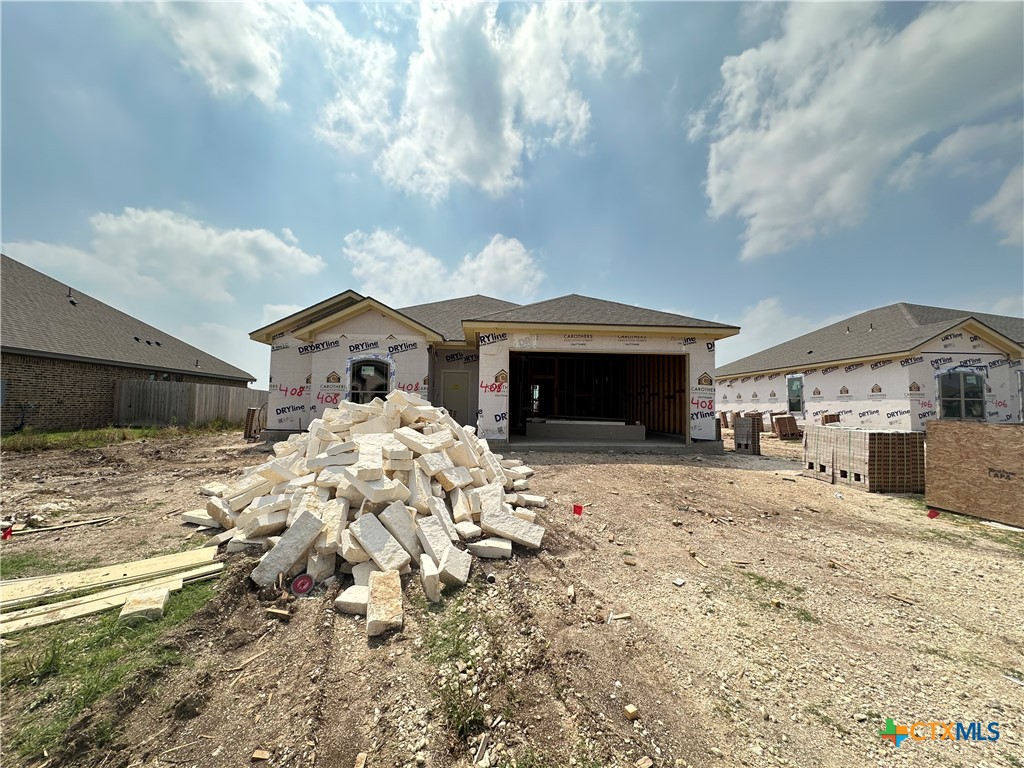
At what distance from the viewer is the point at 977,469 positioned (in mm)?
5848

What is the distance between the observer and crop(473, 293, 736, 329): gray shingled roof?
11.1m

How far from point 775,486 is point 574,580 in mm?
6042

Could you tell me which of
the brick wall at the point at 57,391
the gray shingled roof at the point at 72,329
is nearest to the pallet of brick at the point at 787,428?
the brick wall at the point at 57,391

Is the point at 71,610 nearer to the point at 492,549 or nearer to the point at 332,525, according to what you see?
the point at 332,525

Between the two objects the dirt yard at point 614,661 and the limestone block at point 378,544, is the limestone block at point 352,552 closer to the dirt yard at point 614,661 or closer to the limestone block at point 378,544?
the limestone block at point 378,544

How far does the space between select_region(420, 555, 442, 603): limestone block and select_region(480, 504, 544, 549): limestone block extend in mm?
1068

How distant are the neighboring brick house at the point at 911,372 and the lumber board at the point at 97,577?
773 inches

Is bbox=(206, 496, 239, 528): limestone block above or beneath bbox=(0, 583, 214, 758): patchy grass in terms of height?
above

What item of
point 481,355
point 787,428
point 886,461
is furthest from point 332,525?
point 787,428

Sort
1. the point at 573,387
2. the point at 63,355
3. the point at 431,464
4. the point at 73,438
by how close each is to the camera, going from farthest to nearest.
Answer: the point at 573,387 < the point at 63,355 < the point at 73,438 < the point at 431,464

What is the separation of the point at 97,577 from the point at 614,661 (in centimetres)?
481

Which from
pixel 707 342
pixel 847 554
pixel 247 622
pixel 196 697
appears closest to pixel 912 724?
pixel 847 554

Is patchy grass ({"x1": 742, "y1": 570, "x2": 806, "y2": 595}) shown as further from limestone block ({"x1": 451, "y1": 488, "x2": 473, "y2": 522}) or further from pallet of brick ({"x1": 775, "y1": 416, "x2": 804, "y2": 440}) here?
pallet of brick ({"x1": 775, "y1": 416, "x2": 804, "y2": 440})

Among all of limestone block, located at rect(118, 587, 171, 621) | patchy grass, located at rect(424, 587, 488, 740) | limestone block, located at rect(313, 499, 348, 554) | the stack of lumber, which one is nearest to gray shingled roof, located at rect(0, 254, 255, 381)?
the stack of lumber
